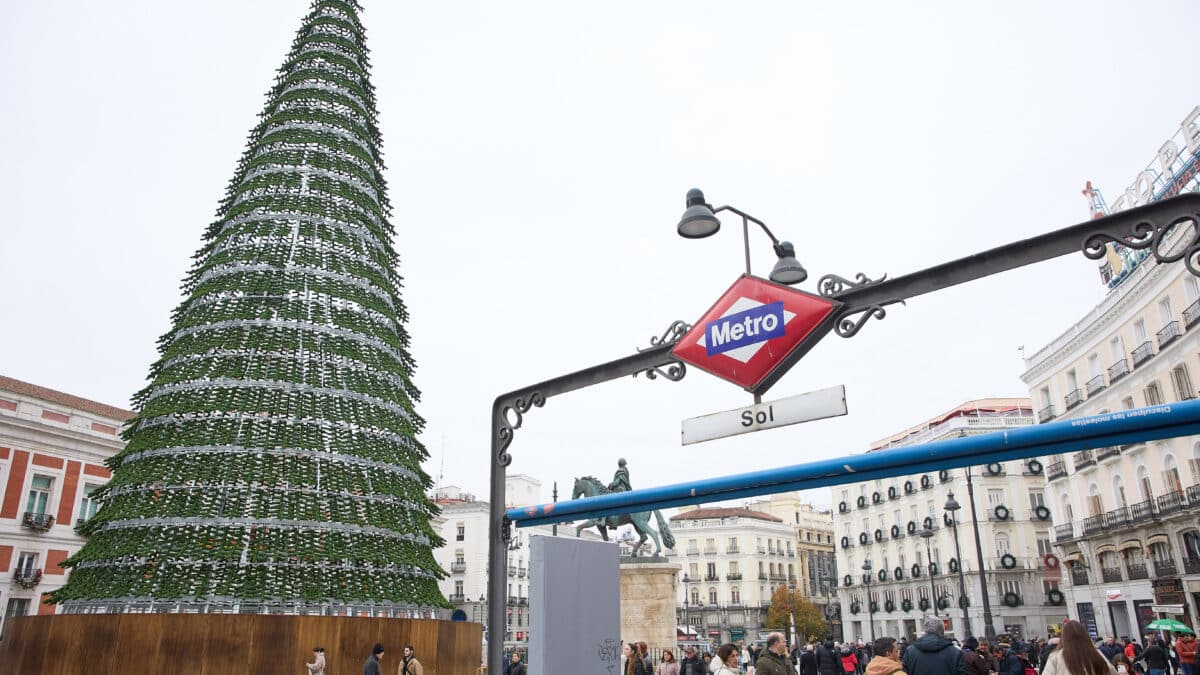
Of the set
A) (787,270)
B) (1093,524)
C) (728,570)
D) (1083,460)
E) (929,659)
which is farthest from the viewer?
(728,570)

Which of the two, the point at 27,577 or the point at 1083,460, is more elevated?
the point at 1083,460

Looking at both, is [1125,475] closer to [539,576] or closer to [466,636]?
[466,636]

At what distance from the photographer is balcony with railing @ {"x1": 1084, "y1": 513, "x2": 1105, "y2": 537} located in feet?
122

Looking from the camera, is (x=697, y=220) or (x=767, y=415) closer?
(x=767, y=415)

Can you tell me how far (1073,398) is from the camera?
130 ft

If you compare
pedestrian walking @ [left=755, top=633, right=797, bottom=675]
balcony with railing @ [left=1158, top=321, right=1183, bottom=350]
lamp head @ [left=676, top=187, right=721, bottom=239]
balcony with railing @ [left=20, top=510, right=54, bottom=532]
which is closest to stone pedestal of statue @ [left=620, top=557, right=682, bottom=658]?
pedestrian walking @ [left=755, top=633, right=797, bottom=675]

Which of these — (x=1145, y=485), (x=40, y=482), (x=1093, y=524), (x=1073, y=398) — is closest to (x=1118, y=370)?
(x=1073, y=398)

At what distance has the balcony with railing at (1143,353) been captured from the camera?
32531 millimetres

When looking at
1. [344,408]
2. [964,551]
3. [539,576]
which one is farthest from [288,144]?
[964,551]

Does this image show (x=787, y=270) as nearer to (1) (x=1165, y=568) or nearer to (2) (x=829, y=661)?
(2) (x=829, y=661)

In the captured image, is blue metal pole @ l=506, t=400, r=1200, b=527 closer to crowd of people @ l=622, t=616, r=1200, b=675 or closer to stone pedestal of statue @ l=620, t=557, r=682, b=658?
crowd of people @ l=622, t=616, r=1200, b=675

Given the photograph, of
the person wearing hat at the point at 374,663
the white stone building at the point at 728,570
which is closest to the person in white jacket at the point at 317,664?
the person wearing hat at the point at 374,663

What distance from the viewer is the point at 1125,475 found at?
3556 centimetres

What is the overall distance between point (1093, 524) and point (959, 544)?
2109cm
